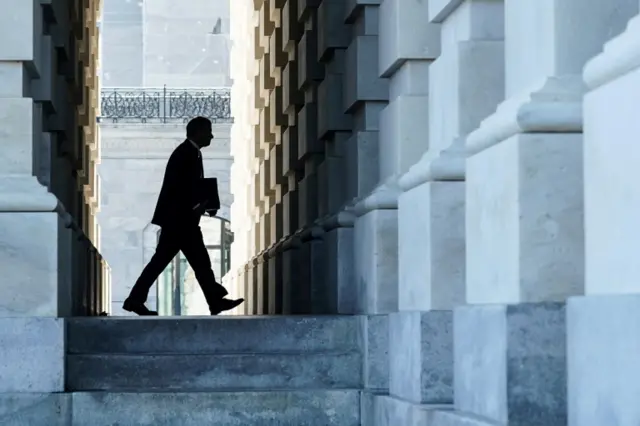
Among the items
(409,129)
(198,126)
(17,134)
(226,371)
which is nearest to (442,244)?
(409,129)

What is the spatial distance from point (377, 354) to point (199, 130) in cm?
558

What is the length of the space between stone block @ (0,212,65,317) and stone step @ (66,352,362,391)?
588 millimetres

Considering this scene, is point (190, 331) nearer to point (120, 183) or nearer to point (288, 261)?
point (288, 261)

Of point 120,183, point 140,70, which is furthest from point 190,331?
point 140,70

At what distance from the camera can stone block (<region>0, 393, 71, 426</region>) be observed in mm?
9352

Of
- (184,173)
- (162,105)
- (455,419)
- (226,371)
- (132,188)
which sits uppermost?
(162,105)

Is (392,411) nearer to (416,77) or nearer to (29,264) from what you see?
(416,77)

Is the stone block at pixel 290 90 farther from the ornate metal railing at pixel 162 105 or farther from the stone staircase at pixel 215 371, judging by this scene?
the ornate metal railing at pixel 162 105

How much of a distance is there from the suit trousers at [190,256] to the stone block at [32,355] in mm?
5615

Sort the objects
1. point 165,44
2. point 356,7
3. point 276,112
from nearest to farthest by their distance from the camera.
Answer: point 356,7 < point 276,112 < point 165,44

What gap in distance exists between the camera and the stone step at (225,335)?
10.4 m

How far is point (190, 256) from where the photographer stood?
51.3ft

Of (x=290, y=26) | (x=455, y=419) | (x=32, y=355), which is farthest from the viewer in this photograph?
(x=290, y=26)

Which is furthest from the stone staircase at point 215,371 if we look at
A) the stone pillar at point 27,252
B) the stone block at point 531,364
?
the stone block at point 531,364
